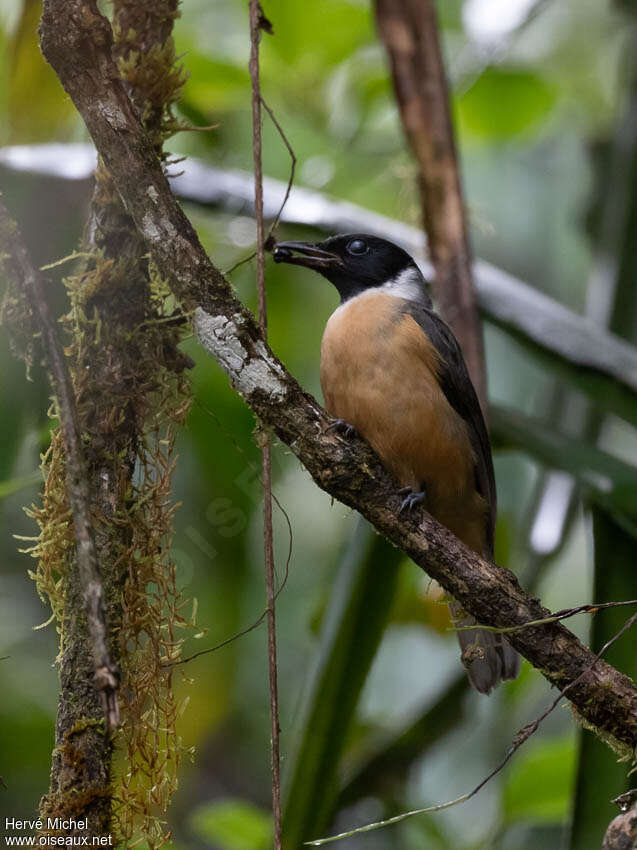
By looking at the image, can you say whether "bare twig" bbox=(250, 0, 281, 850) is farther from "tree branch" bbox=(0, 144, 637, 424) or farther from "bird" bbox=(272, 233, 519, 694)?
"tree branch" bbox=(0, 144, 637, 424)

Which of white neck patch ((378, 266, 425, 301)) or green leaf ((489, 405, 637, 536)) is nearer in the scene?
green leaf ((489, 405, 637, 536))

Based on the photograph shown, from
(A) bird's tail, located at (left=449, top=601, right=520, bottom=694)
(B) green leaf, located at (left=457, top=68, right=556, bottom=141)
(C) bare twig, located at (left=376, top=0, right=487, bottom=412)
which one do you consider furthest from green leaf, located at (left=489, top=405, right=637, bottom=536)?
(B) green leaf, located at (left=457, top=68, right=556, bottom=141)

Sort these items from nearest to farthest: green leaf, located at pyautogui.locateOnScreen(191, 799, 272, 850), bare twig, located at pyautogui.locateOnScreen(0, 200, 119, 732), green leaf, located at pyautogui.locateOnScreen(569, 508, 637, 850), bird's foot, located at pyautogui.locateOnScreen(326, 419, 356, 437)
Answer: bare twig, located at pyautogui.locateOnScreen(0, 200, 119, 732), bird's foot, located at pyautogui.locateOnScreen(326, 419, 356, 437), green leaf, located at pyautogui.locateOnScreen(569, 508, 637, 850), green leaf, located at pyautogui.locateOnScreen(191, 799, 272, 850)

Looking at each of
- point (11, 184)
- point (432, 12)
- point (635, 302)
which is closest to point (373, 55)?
point (432, 12)

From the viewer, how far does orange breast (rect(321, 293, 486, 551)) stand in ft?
11.3

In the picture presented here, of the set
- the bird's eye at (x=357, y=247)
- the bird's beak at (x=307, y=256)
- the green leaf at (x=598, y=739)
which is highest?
the bird's eye at (x=357, y=247)

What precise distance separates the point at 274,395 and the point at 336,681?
1.23 metres

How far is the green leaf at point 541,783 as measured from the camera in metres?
3.68

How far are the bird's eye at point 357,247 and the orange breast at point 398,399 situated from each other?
1.30 ft

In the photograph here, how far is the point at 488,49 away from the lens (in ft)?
16.0

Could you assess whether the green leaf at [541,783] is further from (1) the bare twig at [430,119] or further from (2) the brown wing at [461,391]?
(1) the bare twig at [430,119]

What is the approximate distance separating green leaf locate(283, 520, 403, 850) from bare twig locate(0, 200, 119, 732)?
1215mm

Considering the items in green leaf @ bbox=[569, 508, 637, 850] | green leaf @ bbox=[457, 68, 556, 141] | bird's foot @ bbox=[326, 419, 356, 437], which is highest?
green leaf @ bbox=[457, 68, 556, 141]

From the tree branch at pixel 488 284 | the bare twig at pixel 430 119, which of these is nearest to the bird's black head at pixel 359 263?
the tree branch at pixel 488 284
